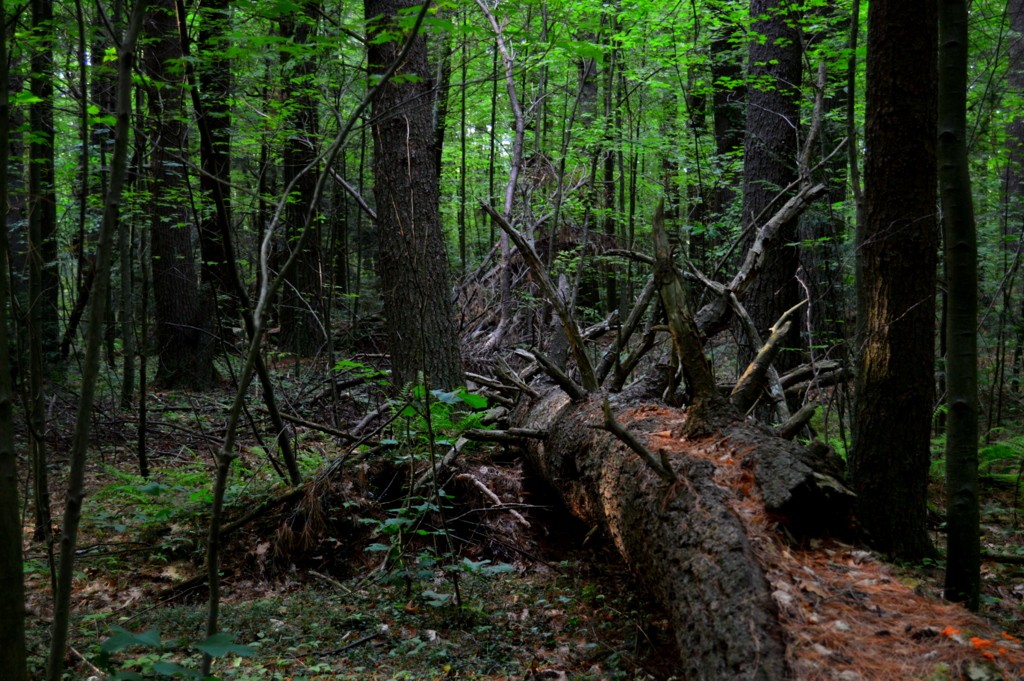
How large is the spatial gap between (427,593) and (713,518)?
2.23 metres

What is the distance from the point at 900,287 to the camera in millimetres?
3545

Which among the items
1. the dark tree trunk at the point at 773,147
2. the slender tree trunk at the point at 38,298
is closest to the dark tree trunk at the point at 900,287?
the dark tree trunk at the point at 773,147

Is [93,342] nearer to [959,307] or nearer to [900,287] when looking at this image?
[959,307]

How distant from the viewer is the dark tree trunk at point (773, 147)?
7.05 m

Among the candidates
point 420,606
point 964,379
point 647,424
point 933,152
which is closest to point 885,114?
point 933,152

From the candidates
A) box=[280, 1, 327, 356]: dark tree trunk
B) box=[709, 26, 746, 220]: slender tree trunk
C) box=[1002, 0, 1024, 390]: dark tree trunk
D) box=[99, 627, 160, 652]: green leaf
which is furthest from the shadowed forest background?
box=[709, 26, 746, 220]: slender tree trunk

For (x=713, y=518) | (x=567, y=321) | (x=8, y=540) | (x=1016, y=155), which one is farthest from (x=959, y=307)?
(x=1016, y=155)

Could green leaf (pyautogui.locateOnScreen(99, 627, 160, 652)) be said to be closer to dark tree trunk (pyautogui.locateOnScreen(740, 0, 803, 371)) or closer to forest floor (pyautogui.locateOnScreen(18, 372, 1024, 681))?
forest floor (pyautogui.locateOnScreen(18, 372, 1024, 681))

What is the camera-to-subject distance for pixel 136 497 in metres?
5.48

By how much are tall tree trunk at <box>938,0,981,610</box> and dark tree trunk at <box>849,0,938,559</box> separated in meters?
0.69

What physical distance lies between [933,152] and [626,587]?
131 inches

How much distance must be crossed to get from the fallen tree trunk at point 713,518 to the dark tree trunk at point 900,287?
61 cm

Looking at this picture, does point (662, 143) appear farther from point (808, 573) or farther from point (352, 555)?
point (808, 573)

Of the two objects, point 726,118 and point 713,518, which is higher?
point 726,118
